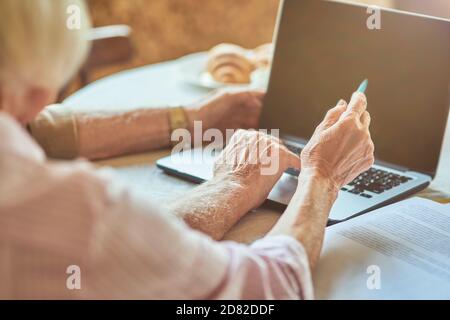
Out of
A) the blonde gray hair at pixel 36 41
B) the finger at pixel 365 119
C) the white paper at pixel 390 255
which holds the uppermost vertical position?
the blonde gray hair at pixel 36 41

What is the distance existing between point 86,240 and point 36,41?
0.65 feet

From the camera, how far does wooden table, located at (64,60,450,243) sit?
1030 millimetres

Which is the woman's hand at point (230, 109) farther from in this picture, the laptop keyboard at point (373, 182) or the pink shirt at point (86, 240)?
the pink shirt at point (86, 240)

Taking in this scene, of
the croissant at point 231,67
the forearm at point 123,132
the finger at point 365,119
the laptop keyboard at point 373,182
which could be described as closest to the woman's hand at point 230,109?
the forearm at point 123,132

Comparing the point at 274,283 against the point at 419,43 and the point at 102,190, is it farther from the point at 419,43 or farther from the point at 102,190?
the point at 419,43

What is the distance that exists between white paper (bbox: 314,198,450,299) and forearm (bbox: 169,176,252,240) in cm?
15

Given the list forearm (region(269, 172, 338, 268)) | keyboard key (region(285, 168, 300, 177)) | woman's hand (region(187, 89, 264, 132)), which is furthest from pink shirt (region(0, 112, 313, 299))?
woman's hand (region(187, 89, 264, 132))

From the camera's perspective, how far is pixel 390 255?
0.89m

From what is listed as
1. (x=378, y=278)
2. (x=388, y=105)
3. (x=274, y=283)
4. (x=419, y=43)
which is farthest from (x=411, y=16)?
(x=274, y=283)

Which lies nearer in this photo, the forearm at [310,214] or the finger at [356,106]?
the forearm at [310,214]

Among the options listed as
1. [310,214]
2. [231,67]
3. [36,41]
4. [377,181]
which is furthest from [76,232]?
[231,67]

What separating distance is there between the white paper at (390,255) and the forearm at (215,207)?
15 cm

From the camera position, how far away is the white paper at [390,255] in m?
0.81

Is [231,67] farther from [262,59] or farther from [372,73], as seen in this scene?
[372,73]
